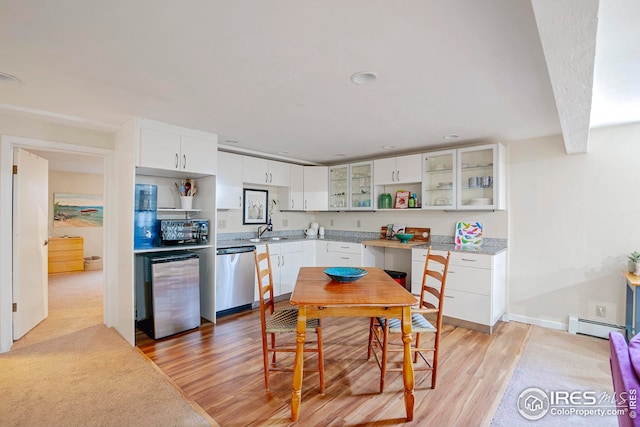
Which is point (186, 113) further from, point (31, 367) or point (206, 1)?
point (31, 367)

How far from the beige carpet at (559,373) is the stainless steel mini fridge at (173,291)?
296cm

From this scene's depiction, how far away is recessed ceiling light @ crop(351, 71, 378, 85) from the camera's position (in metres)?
2.05

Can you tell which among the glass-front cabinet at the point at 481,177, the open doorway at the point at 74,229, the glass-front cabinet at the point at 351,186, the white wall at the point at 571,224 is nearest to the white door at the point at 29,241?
the open doorway at the point at 74,229

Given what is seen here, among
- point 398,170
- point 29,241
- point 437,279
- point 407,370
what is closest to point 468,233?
point 398,170

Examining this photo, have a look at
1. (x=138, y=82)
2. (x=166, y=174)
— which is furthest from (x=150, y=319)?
(x=138, y=82)

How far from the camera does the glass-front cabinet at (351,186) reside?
4.86 m

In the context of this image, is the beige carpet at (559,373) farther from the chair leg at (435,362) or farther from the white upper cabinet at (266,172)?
the white upper cabinet at (266,172)

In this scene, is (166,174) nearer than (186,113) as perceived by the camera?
No

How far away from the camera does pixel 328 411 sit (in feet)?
6.64

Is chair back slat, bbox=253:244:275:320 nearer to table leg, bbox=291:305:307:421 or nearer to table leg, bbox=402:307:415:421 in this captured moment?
table leg, bbox=291:305:307:421

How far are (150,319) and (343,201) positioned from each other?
3.21 meters

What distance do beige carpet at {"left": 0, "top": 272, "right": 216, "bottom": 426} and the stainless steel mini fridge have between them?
38cm

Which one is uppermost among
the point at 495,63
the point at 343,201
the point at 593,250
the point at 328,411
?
the point at 495,63

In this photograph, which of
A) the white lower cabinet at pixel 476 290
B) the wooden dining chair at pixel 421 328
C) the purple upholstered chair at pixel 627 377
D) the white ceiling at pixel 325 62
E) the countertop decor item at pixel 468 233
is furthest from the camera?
the countertop decor item at pixel 468 233
